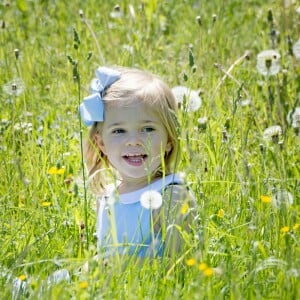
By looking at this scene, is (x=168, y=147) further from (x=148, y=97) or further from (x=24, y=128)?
(x=24, y=128)

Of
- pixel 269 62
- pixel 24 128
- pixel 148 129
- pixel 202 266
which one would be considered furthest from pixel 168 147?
pixel 202 266

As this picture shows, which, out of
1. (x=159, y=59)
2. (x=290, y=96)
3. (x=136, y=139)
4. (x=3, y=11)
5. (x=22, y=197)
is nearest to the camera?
(x=136, y=139)

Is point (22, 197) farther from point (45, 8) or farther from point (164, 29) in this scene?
point (45, 8)

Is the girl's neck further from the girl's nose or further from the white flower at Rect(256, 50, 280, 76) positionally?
the white flower at Rect(256, 50, 280, 76)

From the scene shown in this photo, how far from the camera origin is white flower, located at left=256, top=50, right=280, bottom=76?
329 cm

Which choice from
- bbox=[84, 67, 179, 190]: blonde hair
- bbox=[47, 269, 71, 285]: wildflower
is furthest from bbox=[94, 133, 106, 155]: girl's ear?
bbox=[47, 269, 71, 285]: wildflower

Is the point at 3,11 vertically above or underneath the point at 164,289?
above

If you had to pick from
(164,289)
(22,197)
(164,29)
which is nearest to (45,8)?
(164,29)

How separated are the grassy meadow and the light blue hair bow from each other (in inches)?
8.0

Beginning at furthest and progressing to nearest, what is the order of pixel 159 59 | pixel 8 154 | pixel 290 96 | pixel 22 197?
pixel 159 59 → pixel 290 96 → pixel 8 154 → pixel 22 197

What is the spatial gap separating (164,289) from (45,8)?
3464mm

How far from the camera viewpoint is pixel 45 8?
18.4ft

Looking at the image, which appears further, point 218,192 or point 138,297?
point 218,192

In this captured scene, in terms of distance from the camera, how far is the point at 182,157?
3.34 m
